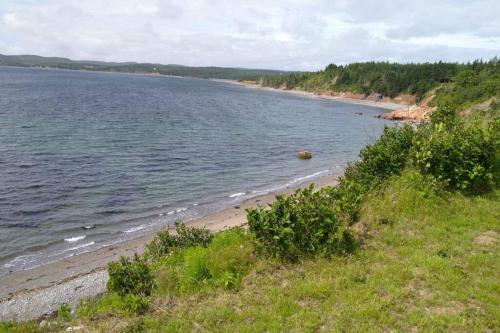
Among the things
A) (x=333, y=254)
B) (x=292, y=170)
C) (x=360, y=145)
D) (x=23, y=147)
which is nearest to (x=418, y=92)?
(x=360, y=145)

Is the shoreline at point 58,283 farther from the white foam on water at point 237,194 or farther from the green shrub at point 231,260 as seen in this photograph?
the white foam on water at point 237,194

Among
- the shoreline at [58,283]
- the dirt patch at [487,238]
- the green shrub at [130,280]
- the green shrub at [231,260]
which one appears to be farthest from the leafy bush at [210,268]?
the dirt patch at [487,238]

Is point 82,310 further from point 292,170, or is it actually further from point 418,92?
point 418,92

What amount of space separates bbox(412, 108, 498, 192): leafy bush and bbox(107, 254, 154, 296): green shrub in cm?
883

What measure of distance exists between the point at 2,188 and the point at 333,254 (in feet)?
68.7

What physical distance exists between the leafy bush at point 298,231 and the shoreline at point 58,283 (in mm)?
5768

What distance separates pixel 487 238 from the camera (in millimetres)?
9531

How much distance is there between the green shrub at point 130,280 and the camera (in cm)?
863

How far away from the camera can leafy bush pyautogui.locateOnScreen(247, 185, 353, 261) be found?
9.02m

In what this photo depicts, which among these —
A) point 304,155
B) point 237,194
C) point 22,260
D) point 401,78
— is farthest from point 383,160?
point 401,78

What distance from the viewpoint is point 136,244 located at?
17.1 metres

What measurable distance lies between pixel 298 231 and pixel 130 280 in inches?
157

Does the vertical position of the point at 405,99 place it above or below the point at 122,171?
below

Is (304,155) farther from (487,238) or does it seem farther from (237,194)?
(487,238)
